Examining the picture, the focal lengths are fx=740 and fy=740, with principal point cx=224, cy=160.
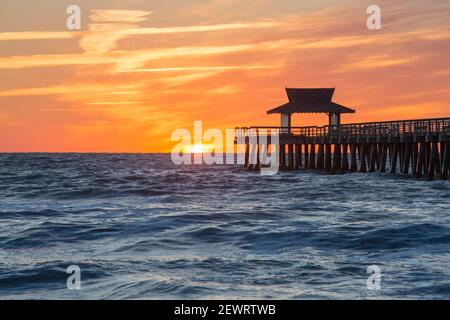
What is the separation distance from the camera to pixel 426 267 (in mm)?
14016

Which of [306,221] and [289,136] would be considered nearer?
[306,221]

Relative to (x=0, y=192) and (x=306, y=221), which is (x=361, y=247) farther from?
(x=0, y=192)

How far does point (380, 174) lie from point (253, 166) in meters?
19.6

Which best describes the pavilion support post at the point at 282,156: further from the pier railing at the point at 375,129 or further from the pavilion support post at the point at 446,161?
the pavilion support post at the point at 446,161

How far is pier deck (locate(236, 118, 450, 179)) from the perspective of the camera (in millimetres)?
38406

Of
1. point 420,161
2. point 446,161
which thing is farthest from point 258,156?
point 446,161

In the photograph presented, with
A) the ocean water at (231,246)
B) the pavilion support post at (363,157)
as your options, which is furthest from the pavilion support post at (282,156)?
the ocean water at (231,246)

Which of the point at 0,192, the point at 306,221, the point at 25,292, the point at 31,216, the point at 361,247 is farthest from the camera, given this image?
the point at 0,192

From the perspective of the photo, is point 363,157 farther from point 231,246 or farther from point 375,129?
point 231,246

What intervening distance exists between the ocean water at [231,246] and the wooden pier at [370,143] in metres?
6.09

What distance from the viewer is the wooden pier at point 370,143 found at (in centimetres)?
3847

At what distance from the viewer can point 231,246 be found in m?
17.4
